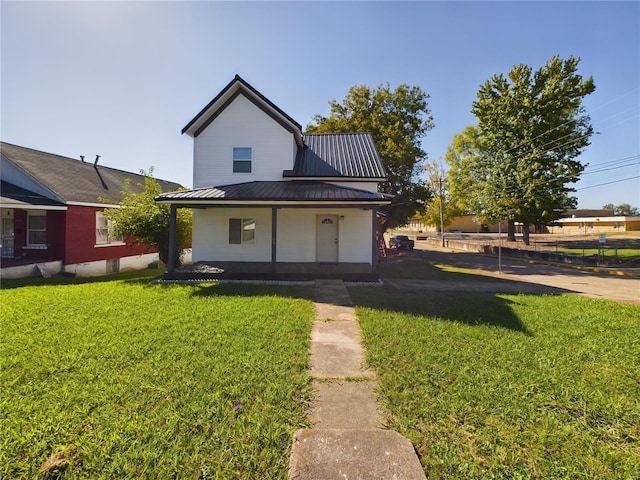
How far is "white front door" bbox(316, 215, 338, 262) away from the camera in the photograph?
1321 centimetres

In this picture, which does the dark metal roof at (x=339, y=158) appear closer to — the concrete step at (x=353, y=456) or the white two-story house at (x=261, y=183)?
the white two-story house at (x=261, y=183)

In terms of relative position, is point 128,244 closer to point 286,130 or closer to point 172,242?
point 172,242

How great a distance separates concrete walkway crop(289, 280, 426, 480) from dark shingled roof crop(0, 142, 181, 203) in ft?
53.9

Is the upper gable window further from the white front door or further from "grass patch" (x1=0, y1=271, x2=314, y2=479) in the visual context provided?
"grass patch" (x1=0, y1=271, x2=314, y2=479)

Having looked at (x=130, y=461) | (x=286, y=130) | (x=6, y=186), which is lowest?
(x=130, y=461)

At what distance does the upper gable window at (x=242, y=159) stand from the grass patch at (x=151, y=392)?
27.4 feet

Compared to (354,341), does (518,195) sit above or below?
above

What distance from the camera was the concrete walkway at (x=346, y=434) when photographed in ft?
8.02

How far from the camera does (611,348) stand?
16.6 ft

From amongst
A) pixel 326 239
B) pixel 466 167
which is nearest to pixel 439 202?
pixel 466 167

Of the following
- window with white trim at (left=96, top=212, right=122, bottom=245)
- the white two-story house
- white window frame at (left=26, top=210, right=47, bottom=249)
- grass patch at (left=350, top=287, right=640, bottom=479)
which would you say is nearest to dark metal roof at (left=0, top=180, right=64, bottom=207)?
white window frame at (left=26, top=210, right=47, bottom=249)

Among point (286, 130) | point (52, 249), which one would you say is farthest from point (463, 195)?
point (52, 249)

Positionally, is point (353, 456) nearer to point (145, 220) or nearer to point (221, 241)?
point (221, 241)

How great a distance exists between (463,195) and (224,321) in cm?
3635
